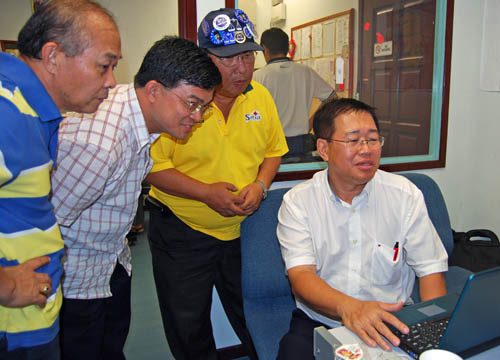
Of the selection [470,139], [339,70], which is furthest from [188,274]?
[470,139]

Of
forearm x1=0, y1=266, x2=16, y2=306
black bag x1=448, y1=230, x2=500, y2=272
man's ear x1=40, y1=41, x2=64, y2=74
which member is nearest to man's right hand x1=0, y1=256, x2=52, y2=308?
forearm x1=0, y1=266, x2=16, y2=306

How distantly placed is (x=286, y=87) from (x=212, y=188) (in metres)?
1.14

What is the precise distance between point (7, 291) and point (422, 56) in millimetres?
2631

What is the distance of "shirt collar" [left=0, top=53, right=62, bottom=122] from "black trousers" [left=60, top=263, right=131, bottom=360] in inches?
27.9

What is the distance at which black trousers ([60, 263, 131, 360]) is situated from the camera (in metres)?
1.36

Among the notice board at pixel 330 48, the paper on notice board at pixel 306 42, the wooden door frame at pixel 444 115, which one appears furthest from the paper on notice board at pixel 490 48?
the paper on notice board at pixel 306 42

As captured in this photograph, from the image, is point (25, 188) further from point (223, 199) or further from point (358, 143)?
point (358, 143)

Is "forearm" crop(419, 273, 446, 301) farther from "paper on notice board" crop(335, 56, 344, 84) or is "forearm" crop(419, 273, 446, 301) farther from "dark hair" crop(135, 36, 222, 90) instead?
"paper on notice board" crop(335, 56, 344, 84)

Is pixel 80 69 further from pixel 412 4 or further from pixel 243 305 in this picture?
pixel 412 4

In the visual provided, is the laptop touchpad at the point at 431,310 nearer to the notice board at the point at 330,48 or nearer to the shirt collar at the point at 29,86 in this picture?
the shirt collar at the point at 29,86

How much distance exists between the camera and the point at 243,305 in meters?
1.84

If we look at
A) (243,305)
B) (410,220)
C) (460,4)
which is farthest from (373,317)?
(460,4)

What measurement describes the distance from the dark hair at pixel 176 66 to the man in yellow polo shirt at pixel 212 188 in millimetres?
271

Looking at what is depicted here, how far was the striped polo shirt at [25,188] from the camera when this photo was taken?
821 mm
